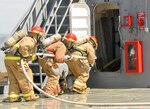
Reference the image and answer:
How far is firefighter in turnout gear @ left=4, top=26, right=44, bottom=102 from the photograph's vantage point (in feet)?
29.9

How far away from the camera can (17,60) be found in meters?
9.17

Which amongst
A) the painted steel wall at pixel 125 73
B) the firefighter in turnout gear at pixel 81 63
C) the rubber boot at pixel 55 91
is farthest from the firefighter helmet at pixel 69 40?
the painted steel wall at pixel 125 73

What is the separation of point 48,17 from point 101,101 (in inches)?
154

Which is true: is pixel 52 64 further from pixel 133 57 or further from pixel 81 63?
pixel 133 57

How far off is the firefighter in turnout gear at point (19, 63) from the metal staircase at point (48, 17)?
7.39 feet

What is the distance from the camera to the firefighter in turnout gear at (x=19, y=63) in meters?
9.12

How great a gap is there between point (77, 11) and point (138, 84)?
2.49m

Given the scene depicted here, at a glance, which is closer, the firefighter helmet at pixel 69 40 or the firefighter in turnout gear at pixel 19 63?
the firefighter in turnout gear at pixel 19 63

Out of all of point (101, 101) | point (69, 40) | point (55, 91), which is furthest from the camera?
point (69, 40)

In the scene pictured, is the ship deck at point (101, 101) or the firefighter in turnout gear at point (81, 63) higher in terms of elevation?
the firefighter in turnout gear at point (81, 63)

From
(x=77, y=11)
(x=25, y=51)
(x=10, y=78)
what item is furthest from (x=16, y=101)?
(x=77, y=11)

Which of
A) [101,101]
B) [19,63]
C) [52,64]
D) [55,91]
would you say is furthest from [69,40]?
[101,101]

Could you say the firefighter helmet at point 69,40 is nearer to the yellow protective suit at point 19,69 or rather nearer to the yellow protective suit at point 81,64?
the yellow protective suit at point 81,64

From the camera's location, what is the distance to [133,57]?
37.5ft
